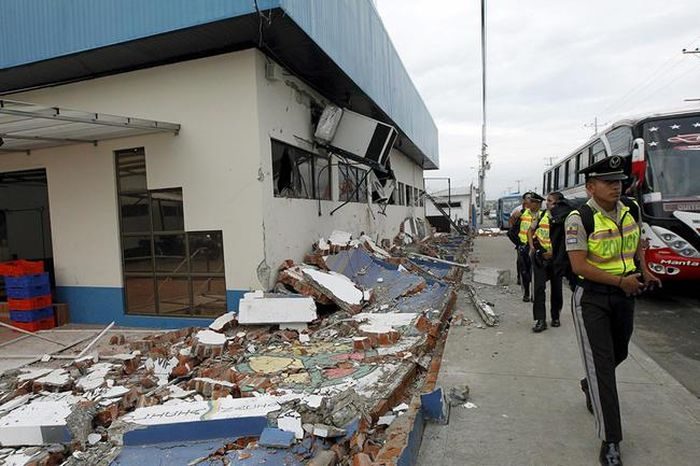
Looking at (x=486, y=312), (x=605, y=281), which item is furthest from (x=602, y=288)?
(x=486, y=312)

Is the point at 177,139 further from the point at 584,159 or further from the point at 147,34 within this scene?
the point at 584,159

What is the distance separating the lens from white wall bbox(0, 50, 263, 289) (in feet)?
21.7

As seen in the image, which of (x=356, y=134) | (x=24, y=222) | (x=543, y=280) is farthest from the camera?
(x=24, y=222)

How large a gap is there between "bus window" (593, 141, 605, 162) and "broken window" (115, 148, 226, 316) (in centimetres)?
814

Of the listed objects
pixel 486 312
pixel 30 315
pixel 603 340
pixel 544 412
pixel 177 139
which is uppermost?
pixel 177 139

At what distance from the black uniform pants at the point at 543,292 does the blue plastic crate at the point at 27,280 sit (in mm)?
7876

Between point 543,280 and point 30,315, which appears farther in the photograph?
point 30,315

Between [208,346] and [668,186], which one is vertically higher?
[668,186]

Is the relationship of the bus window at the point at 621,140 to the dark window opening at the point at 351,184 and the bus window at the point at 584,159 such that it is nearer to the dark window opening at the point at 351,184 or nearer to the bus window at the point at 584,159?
the bus window at the point at 584,159

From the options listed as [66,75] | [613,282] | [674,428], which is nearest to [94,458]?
[613,282]

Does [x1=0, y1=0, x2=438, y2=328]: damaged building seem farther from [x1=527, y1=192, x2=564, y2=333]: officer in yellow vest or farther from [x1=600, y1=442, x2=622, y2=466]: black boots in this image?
[x1=600, y1=442, x2=622, y2=466]: black boots

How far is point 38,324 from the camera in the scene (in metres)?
7.36

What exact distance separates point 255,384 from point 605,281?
322 cm

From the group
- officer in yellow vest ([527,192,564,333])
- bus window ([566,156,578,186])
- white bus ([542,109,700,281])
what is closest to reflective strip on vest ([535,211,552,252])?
officer in yellow vest ([527,192,564,333])
